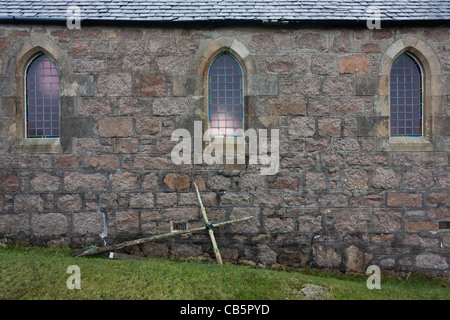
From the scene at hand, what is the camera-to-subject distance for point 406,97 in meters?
5.59

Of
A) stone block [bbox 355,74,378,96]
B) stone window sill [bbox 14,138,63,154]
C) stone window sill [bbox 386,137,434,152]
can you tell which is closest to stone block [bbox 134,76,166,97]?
stone window sill [bbox 14,138,63,154]

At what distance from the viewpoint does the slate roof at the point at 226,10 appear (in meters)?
5.30

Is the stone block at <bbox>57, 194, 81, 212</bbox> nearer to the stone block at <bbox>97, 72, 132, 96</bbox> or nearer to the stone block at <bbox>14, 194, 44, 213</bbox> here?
the stone block at <bbox>14, 194, 44, 213</bbox>

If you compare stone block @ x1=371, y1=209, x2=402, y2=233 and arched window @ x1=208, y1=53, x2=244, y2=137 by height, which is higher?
arched window @ x1=208, y1=53, x2=244, y2=137

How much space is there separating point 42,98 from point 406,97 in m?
7.29

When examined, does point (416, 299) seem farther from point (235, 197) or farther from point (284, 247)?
point (235, 197)

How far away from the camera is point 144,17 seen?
5.34 metres

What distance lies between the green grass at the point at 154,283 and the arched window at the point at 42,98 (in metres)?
2.35

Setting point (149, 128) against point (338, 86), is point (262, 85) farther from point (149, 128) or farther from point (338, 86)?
point (149, 128)

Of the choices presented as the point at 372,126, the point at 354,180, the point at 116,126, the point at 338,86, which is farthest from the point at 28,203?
the point at 372,126

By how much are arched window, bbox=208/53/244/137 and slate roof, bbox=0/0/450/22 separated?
0.82 m

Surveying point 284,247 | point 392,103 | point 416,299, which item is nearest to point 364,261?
point 416,299

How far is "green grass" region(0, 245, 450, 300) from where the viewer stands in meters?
3.65

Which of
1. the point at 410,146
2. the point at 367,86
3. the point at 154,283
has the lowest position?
the point at 154,283
